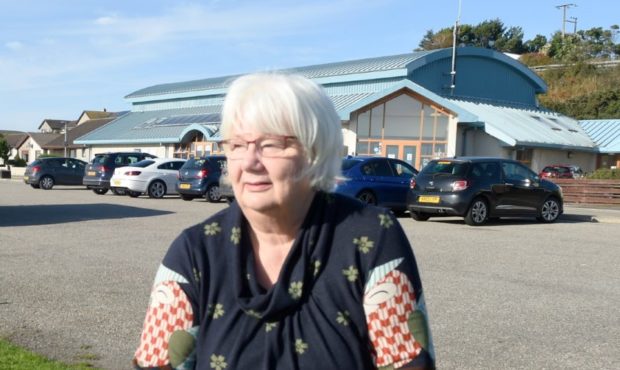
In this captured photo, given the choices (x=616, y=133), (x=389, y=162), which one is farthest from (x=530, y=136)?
(x=389, y=162)

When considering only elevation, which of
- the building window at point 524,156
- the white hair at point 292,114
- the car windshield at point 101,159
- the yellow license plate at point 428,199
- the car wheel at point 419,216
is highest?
Result: the building window at point 524,156

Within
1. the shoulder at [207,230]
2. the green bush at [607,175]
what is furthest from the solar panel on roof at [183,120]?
the shoulder at [207,230]

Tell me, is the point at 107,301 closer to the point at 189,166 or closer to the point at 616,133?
the point at 189,166

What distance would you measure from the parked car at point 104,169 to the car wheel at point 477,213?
1553 centimetres

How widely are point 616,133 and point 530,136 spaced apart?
9.50 metres

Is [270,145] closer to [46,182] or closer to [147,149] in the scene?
[46,182]

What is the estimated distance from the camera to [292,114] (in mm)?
2158

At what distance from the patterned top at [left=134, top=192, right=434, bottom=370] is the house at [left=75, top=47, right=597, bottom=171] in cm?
2385

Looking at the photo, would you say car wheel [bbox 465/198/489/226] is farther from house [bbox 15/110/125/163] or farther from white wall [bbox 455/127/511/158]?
house [bbox 15/110/125/163]

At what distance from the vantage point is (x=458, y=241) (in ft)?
42.3

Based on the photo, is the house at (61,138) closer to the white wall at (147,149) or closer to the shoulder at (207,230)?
the white wall at (147,149)

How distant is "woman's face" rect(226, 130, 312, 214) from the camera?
7.20 feet

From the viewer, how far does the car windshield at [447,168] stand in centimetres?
1673

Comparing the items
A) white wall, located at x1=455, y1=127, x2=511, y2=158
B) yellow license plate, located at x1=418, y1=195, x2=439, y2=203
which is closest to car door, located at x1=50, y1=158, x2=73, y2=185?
white wall, located at x1=455, y1=127, x2=511, y2=158
